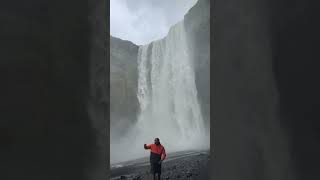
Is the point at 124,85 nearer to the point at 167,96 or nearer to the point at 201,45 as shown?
the point at 167,96

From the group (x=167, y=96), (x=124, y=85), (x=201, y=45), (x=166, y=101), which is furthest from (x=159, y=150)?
(x=201, y=45)

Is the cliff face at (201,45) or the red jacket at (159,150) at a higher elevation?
the cliff face at (201,45)

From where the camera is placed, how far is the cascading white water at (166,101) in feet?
111

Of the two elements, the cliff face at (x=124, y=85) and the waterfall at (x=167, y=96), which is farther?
the cliff face at (x=124, y=85)

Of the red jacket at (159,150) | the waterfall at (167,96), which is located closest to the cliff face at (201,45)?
the waterfall at (167,96)

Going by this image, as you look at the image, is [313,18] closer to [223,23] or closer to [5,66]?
[223,23]

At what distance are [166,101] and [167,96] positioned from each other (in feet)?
1.31

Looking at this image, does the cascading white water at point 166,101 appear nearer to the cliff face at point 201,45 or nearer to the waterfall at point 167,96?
the waterfall at point 167,96

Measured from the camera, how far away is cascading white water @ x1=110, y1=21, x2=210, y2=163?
1329 inches

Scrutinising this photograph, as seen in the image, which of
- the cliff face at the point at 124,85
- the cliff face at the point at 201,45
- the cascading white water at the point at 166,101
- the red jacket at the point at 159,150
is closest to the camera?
the red jacket at the point at 159,150

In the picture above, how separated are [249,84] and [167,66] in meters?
31.8

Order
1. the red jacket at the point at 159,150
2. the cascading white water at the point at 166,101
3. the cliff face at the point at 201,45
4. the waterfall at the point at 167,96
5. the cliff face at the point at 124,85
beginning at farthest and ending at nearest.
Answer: the cliff face at the point at 124,85, the waterfall at the point at 167,96, the cascading white water at the point at 166,101, the cliff face at the point at 201,45, the red jacket at the point at 159,150

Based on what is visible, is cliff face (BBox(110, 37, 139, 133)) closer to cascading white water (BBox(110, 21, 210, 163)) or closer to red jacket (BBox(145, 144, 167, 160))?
cascading white water (BBox(110, 21, 210, 163))

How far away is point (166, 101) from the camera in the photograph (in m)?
34.9
